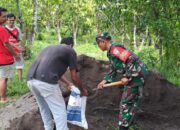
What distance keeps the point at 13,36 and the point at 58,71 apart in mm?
3711

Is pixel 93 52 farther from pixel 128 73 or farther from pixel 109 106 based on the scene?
pixel 128 73

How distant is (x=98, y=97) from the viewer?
23.8 feet

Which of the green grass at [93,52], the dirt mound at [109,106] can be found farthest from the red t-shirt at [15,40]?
the green grass at [93,52]

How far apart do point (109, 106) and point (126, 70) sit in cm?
156

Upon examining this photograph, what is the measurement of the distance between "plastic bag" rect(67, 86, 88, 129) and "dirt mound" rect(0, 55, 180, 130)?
0.54m

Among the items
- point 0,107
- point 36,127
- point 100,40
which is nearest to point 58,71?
point 100,40

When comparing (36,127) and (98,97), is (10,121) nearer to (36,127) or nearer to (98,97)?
(36,127)

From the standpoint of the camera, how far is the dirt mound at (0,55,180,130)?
22.4 feet

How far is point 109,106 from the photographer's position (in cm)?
726

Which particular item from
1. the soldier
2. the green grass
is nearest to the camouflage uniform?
the soldier

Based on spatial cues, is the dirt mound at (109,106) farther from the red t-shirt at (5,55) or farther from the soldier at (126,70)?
the red t-shirt at (5,55)

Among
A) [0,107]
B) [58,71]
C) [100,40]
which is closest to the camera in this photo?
[58,71]

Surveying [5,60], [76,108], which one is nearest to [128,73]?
[76,108]

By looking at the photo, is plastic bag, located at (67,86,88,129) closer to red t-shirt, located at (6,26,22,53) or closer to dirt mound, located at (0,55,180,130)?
dirt mound, located at (0,55,180,130)
